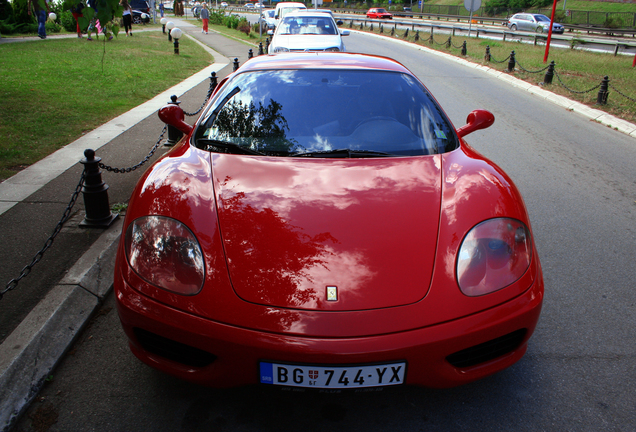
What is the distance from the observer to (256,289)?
1.78 meters

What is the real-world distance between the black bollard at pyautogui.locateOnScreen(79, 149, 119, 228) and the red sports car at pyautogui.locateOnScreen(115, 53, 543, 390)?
1211 mm

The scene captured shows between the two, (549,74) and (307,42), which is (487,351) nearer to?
(307,42)

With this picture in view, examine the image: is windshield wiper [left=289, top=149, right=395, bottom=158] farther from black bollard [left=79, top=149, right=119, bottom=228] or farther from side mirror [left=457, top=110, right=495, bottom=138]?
black bollard [left=79, top=149, right=119, bottom=228]

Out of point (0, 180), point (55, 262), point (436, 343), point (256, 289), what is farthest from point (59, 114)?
point (436, 343)

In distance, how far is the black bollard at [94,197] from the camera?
3502 mm

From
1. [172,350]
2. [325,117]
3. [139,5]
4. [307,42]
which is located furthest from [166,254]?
[139,5]

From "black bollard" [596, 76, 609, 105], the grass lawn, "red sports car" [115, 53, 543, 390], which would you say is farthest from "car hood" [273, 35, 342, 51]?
"red sports car" [115, 53, 543, 390]

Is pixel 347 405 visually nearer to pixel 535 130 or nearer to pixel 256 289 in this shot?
pixel 256 289

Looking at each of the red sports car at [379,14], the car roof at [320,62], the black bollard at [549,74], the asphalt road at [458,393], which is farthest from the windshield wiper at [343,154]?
the red sports car at [379,14]

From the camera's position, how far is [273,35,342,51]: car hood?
1041 cm

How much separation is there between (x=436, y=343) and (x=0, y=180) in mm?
4728

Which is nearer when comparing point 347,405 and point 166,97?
point 347,405

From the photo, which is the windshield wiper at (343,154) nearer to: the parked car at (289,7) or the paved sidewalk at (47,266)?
the paved sidewalk at (47,266)

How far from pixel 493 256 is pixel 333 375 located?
856mm
